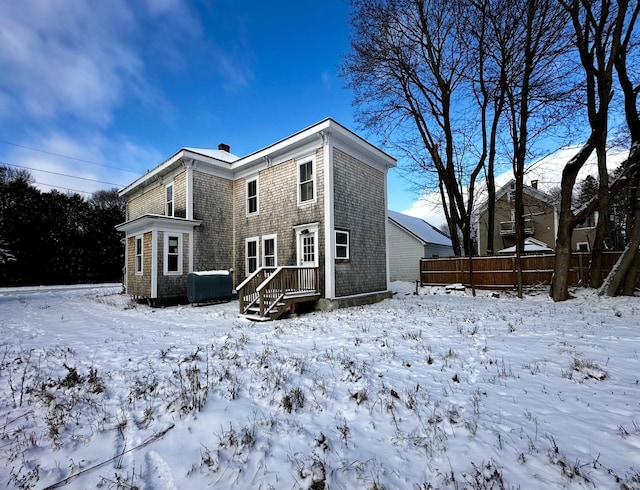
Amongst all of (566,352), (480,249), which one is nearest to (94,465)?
(566,352)

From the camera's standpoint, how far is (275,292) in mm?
8945

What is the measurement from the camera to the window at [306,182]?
10.7 m

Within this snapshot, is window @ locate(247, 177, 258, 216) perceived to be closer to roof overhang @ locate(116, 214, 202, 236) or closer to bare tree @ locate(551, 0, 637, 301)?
roof overhang @ locate(116, 214, 202, 236)

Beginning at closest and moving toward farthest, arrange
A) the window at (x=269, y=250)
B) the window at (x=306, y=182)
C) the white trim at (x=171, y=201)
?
1. the window at (x=306, y=182)
2. the window at (x=269, y=250)
3. the white trim at (x=171, y=201)

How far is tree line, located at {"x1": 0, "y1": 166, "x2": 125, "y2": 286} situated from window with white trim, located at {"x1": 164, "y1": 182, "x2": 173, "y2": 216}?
16.3 m

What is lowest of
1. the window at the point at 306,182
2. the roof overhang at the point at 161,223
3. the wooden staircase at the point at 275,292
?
the wooden staircase at the point at 275,292

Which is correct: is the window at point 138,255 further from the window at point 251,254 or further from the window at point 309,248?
the window at point 309,248

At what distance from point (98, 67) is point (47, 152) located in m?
19.9

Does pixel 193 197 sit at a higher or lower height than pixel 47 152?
lower

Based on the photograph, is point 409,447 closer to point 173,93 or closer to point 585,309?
point 585,309

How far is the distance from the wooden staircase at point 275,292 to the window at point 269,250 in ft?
7.97

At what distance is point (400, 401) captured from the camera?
10.2ft

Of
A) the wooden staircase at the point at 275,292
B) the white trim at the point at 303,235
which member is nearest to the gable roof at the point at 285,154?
the white trim at the point at 303,235

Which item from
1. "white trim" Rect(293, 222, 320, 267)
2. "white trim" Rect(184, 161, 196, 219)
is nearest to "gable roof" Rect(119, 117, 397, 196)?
"white trim" Rect(184, 161, 196, 219)
